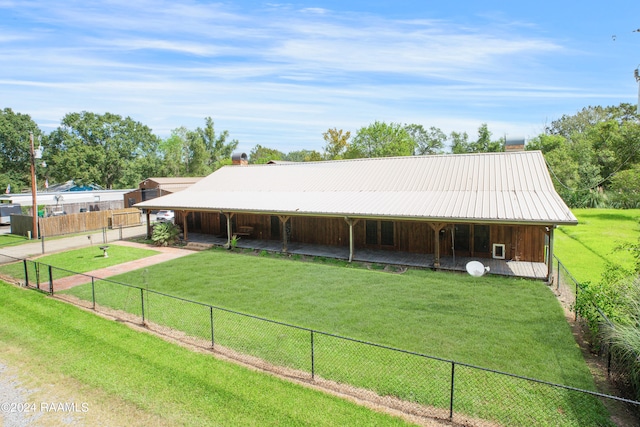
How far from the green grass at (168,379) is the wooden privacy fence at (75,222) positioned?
60.7 ft

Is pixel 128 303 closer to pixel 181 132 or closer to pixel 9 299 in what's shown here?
pixel 9 299

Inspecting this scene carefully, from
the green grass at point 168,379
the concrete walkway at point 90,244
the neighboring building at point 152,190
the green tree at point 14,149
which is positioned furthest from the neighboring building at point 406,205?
the green tree at point 14,149

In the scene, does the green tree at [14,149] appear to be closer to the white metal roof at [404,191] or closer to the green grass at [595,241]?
the white metal roof at [404,191]

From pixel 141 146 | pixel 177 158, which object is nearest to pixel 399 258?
pixel 177 158

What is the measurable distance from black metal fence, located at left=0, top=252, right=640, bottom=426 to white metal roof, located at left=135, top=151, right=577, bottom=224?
7.18 meters

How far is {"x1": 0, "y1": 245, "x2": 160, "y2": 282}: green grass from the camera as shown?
16.0 metres

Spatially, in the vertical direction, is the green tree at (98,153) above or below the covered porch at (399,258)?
above

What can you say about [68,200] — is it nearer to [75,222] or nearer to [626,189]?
[75,222]

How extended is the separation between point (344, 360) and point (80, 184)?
197 feet

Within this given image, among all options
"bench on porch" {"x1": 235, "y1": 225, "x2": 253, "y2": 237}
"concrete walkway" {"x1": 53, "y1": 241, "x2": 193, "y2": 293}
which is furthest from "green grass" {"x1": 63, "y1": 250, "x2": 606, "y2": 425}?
"bench on porch" {"x1": 235, "y1": 225, "x2": 253, "y2": 237}

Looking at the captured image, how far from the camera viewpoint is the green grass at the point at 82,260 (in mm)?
15953

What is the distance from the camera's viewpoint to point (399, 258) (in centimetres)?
1622

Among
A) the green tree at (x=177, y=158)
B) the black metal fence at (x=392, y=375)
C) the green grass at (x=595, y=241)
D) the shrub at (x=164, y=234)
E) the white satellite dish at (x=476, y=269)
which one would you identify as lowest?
the green grass at (x=595, y=241)

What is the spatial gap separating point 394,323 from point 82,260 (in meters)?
15.7
